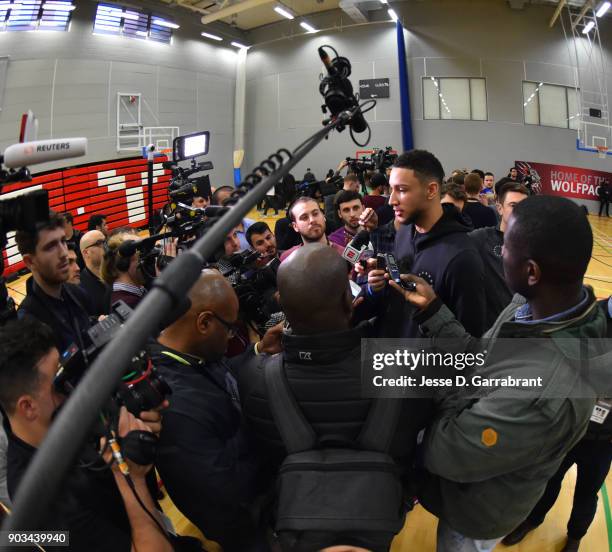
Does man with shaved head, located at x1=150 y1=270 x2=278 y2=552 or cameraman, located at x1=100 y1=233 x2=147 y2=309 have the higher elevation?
cameraman, located at x1=100 y1=233 x2=147 y2=309

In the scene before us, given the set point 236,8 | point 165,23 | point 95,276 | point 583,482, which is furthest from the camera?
point 165,23

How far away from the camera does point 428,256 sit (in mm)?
2174

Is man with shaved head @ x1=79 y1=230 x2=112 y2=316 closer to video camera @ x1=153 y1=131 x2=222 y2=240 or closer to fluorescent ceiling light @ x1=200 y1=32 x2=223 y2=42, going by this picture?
video camera @ x1=153 y1=131 x2=222 y2=240

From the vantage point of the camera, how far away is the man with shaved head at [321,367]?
3.94 feet

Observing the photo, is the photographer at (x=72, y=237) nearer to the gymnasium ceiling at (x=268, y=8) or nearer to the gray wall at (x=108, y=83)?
the gray wall at (x=108, y=83)

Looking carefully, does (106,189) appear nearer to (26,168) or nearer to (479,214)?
(479,214)

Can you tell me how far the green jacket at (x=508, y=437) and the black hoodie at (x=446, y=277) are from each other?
739 millimetres

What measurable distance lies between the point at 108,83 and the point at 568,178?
13.2 meters

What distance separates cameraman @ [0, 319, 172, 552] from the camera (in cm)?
125

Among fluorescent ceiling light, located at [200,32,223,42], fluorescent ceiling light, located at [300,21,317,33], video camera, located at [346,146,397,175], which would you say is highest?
fluorescent ceiling light, located at [300,21,317,33]

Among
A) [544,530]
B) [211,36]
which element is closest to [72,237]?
[544,530]

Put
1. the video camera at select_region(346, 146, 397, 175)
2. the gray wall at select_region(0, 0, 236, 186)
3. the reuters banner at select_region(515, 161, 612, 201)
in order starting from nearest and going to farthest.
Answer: the video camera at select_region(346, 146, 397, 175), the gray wall at select_region(0, 0, 236, 186), the reuters banner at select_region(515, 161, 612, 201)

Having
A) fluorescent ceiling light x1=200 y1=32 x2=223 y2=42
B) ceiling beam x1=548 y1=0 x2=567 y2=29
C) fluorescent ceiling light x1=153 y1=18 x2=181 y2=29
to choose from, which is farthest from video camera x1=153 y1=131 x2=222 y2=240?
ceiling beam x1=548 y1=0 x2=567 y2=29

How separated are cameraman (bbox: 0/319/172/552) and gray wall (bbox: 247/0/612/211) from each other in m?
14.3
